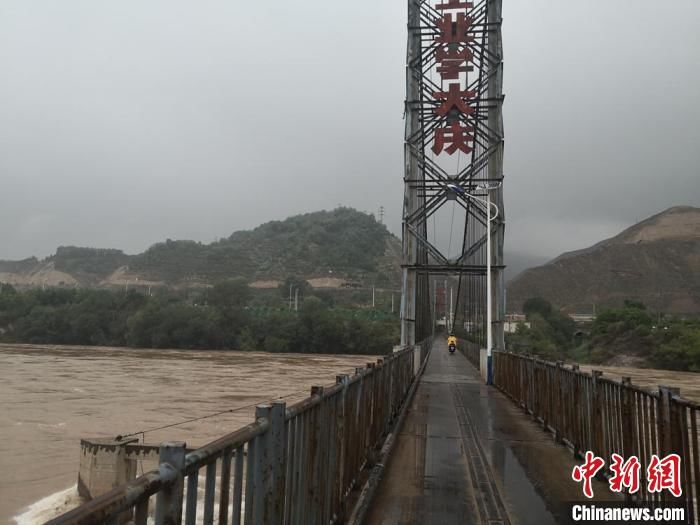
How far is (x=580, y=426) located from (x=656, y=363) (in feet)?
169

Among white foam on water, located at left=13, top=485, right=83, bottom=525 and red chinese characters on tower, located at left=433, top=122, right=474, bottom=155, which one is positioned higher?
red chinese characters on tower, located at left=433, top=122, right=474, bottom=155

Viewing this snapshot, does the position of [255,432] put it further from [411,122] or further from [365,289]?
[365,289]

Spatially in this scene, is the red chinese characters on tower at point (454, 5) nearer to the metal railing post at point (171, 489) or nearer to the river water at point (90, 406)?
the river water at point (90, 406)

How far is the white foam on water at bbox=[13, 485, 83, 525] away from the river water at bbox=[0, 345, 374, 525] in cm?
2

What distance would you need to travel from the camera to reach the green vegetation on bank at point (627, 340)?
46875mm

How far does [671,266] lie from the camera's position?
391 ft

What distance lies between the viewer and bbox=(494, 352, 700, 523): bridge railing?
3295mm

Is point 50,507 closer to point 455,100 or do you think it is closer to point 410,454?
point 410,454

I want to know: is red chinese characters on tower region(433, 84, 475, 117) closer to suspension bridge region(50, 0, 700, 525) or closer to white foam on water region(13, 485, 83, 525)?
suspension bridge region(50, 0, 700, 525)

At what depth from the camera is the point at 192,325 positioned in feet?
208

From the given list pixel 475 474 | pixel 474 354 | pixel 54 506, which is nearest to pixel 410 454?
pixel 475 474

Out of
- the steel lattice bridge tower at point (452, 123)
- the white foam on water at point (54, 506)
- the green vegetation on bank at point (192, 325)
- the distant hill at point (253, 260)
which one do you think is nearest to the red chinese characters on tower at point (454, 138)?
the steel lattice bridge tower at point (452, 123)

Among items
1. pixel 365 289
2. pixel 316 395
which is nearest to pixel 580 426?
pixel 316 395

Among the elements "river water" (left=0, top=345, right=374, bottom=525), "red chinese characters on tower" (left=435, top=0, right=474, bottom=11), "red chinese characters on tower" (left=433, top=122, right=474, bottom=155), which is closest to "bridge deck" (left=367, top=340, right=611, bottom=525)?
"river water" (left=0, top=345, right=374, bottom=525)
